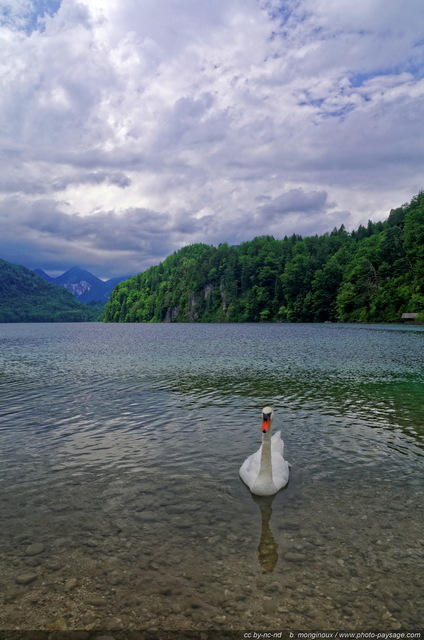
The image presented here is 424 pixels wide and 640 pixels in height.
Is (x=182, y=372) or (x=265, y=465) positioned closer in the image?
(x=265, y=465)

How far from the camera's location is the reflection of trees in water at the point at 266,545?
6.35 m

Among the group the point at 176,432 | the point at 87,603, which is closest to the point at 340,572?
the point at 87,603

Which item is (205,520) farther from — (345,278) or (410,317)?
(345,278)

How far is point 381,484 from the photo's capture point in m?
9.59

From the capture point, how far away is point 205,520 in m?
7.82

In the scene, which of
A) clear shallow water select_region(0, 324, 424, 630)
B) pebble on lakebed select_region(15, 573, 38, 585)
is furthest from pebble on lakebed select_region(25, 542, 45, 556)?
pebble on lakebed select_region(15, 573, 38, 585)

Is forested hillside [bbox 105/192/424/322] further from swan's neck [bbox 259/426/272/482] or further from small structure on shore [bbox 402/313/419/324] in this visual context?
swan's neck [bbox 259/426/272/482]

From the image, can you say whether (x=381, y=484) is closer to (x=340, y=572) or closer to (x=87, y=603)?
(x=340, y=572)

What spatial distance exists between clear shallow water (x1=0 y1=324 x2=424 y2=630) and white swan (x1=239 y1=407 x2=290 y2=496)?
0.28m

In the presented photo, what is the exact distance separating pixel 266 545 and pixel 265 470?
2240 millimetres

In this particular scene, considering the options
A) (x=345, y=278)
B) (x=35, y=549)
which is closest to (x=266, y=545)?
(x=35, y=549)

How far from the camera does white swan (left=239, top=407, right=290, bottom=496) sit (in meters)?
8.95

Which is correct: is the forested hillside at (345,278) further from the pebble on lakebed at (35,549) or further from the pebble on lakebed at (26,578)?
the pebble on lakebed at (26,578)

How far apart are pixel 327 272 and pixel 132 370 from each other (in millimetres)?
145434
